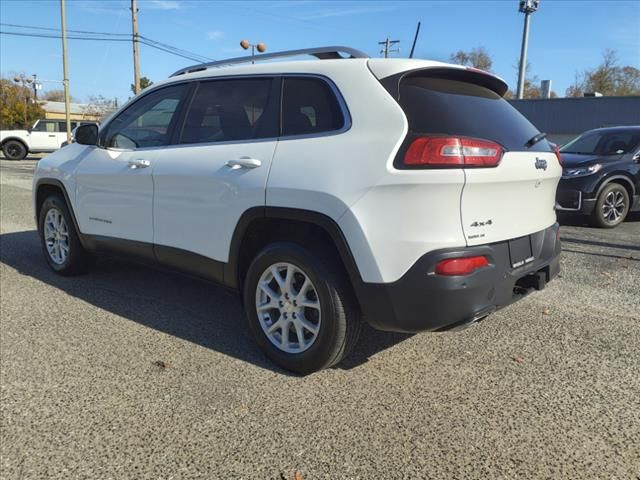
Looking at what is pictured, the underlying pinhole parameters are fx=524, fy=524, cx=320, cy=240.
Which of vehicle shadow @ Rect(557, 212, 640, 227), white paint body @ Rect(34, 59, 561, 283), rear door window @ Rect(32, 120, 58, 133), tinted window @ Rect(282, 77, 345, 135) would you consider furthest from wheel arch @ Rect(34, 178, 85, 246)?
rear door window @ Rect(32, 120, 58, 133)

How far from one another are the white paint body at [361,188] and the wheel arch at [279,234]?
4cm

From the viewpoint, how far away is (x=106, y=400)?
114 inches

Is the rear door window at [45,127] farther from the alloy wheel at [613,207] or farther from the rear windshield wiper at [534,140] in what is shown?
the rear windshield wiper at [534,140]

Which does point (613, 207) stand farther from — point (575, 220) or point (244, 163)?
point (244, 163)

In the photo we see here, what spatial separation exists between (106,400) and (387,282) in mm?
1682

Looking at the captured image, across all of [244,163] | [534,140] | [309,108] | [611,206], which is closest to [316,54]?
[309,108]

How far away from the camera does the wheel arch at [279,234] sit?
2.82 metres

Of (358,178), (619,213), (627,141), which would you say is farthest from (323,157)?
(627,141)

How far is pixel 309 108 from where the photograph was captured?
3.12 metres

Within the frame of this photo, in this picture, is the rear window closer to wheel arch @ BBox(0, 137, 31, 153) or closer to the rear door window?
wheel arch @ BBox(0, 137, 31, 153)

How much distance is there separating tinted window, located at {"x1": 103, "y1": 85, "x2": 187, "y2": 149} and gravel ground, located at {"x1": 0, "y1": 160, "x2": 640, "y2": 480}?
1.36 meters

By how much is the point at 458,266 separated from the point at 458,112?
87cm

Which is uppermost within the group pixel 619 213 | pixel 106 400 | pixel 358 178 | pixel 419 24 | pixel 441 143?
pixel 419 24

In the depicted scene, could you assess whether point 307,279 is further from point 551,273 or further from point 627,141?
point 627,141
